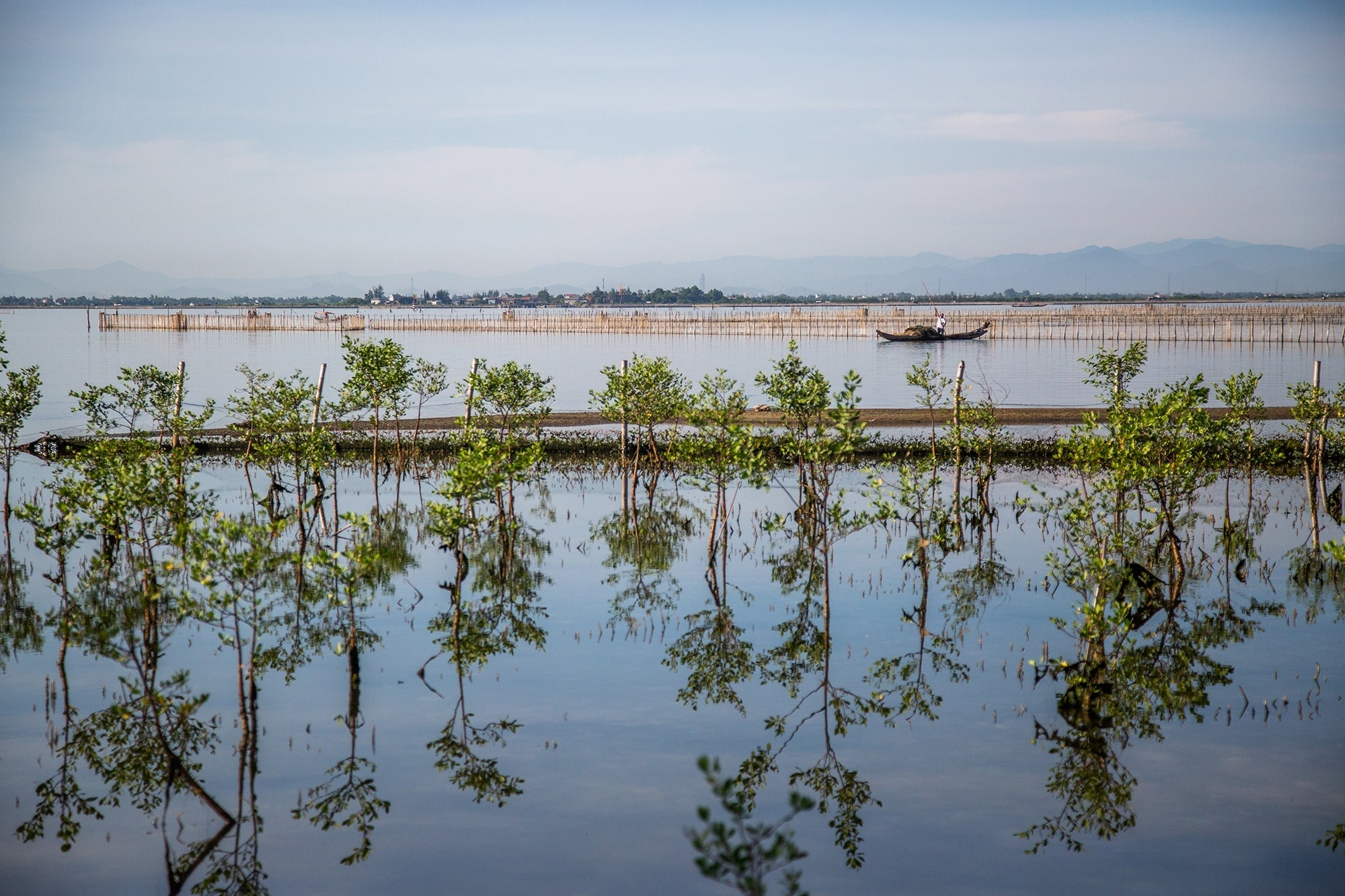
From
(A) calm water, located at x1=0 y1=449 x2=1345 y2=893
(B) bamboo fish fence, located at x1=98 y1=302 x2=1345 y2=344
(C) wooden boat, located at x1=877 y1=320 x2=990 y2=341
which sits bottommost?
(A) calm water, located at x1=0 y1=449 x2=1345 y2=893

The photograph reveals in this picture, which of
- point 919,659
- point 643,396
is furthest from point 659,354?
point 919,659

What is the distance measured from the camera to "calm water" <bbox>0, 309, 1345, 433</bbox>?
4962 cm

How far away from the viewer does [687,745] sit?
11648 mm

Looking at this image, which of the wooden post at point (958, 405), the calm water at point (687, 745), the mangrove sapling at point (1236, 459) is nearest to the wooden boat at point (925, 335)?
the mangrove sapling at point (1236, 459)

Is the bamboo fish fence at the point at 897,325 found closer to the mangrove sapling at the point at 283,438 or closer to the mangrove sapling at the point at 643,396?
the mangrove sapling at the point at 643,396

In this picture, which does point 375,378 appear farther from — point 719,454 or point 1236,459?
point 1236,459

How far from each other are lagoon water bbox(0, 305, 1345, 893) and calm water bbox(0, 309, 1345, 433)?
2559 cm

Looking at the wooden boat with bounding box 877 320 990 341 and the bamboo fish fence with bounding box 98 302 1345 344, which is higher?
the bamboo fish fence with bounding box 98 302 1345 344

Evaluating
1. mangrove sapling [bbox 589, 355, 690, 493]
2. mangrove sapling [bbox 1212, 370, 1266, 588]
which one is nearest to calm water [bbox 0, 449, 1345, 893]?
mangrove sapling [bbox 1212, 370, 1266, 588]

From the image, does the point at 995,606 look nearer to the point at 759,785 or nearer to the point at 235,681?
the point at 759,785

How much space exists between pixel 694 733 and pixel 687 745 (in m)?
0.34

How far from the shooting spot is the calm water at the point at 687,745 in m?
9.23

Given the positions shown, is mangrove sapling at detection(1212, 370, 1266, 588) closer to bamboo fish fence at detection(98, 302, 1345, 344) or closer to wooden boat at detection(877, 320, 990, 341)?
bamboo fish fence at detection(98, 302, 1345, 344)

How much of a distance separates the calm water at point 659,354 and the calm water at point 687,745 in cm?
2640
